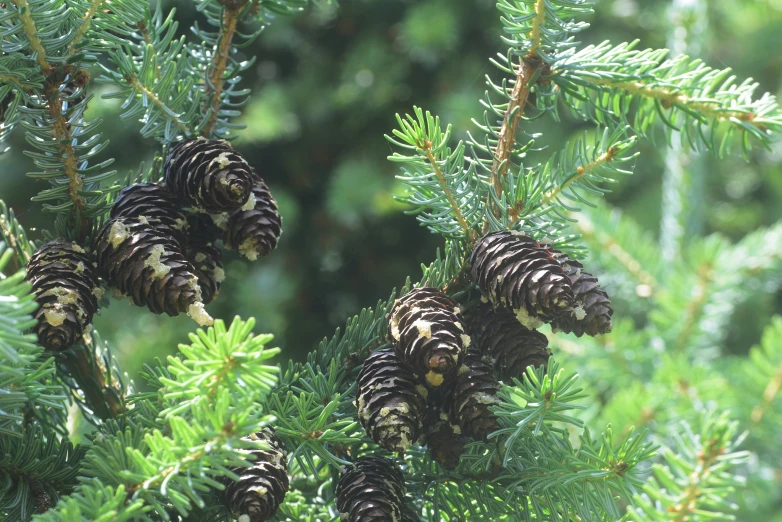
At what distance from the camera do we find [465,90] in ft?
5.58

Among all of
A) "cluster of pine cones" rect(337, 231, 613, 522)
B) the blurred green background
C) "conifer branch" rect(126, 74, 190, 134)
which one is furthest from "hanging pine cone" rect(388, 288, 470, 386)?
the blurred green background

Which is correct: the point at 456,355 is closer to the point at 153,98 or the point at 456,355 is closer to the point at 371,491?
the point at 371,491

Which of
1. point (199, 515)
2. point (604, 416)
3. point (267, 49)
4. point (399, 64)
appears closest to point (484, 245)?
point (199, 515)

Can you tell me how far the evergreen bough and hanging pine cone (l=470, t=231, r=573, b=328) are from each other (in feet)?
0.07

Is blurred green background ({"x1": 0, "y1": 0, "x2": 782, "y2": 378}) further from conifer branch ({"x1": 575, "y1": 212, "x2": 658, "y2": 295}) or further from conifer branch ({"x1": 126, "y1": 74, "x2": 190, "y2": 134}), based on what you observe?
conifer branch ({"x1": 126, "y1": 74, "x2": 190, "y2": 134})

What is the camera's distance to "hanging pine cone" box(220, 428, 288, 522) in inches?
15.0

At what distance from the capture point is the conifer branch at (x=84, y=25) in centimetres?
45

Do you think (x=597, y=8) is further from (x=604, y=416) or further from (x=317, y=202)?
(x=604, y=416)

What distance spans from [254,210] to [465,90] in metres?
1.31

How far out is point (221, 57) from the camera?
549mm

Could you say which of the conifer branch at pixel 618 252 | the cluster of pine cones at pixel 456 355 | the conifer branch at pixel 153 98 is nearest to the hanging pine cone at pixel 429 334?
the cluster of pine cones at pixel 456 355

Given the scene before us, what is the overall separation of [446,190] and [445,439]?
0.54 ft

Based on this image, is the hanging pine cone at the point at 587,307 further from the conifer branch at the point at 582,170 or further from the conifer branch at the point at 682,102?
the conifer branch at the point at 682,102

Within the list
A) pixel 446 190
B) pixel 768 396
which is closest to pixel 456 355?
pixel 446 190
